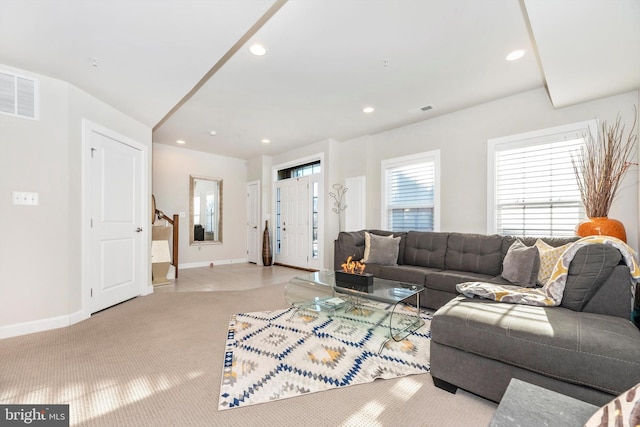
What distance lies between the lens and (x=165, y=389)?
5.69ft

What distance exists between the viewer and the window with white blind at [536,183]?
10.6ft

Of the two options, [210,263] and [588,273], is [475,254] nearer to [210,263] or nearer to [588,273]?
[588,273]

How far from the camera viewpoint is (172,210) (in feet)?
19.9

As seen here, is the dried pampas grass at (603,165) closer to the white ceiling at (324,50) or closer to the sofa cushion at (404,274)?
the white ceiling at (324,50)

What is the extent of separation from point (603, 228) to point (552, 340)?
84.8 inches

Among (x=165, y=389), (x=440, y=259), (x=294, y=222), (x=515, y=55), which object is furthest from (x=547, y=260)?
(x=294, y=222)

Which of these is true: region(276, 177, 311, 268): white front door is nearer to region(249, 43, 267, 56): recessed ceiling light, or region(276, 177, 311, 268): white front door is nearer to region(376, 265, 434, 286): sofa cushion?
region(376, 265, 434, 286): sofa cushion

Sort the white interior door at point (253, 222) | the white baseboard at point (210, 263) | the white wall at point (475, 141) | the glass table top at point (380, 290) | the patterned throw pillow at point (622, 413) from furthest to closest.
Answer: the white interior door at point (253, 222) → the white baseboard at point (210, 263) → the white wall at point (475, 141) → the glass table top at point (380, 290) → the patterned throw pillow at point (622, 413)

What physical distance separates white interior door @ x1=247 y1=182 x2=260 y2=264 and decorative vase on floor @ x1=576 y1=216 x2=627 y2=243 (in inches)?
229

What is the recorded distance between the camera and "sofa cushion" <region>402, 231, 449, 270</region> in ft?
12.0

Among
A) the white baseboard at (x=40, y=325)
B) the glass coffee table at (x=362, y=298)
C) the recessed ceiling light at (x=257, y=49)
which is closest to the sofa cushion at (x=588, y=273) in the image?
the glass coffee table at (x=362, y=298)

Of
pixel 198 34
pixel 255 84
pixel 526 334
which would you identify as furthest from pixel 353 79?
pixel 526 334

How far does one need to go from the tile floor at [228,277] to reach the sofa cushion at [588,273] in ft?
12.2

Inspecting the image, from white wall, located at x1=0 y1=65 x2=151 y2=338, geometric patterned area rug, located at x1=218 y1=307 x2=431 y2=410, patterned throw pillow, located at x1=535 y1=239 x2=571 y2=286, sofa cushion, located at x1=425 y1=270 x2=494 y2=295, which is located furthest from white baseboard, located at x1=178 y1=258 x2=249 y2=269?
patterned throw pillow, located at x1=535 y1=239 x2=571 y2=286
